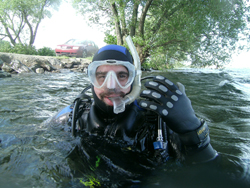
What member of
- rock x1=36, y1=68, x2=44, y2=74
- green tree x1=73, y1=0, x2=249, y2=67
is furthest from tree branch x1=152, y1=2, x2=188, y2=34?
rock x1=36, y1=68, x2=44, y2=74

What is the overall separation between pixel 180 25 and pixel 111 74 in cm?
817

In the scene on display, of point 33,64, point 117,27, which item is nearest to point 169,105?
point 117,27

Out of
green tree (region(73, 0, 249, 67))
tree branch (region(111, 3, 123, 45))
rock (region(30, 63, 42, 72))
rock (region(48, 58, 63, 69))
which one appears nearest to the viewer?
green tree (region(73, 0, 249, 67))

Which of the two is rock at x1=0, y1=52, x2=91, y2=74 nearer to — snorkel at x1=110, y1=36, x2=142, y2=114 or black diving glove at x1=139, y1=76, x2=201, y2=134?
snorkel at x1=110, y1=36, x2=142, y2=114

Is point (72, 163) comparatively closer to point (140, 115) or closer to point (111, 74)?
point (140, 115)

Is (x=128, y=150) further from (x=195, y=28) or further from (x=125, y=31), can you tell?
(x=125, y=31)

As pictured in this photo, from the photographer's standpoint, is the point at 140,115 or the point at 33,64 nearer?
the point at 140,115

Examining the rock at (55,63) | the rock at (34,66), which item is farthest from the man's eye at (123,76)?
the rock at (55,63)

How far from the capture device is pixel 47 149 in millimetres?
2045

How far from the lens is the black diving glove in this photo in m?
1.52

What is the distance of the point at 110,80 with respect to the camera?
6.09 ft

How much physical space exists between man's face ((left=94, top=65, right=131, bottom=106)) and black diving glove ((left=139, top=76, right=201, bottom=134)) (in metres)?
0.44

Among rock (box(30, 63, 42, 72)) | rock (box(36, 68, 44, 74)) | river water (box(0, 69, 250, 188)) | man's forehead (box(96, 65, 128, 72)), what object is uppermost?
man's forehead (box(96, 65, 128, 72))

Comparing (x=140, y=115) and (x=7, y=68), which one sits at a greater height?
(x=140, y=115)
